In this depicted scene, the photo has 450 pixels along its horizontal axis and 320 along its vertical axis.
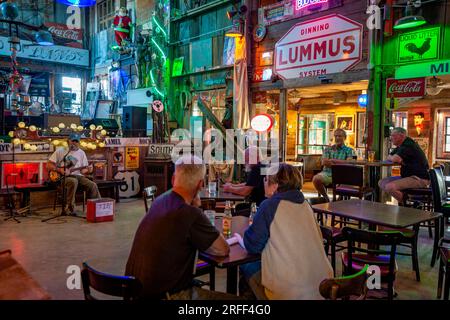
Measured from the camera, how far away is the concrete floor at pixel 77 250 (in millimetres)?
3988

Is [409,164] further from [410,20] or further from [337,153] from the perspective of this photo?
[410,20]

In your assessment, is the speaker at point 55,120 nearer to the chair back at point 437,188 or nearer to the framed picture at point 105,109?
the framed picture at point 105,109

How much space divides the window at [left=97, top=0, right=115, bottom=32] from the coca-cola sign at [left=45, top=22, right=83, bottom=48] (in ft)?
3.30

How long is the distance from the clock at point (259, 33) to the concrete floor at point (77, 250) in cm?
513

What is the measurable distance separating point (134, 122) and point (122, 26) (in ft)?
18.5

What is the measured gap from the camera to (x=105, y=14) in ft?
57.8

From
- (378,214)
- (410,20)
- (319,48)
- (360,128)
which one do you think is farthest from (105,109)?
(378,214)

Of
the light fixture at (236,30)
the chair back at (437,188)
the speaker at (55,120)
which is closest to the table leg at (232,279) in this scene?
the chair back at (437,188)

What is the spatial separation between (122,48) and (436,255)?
510 inches

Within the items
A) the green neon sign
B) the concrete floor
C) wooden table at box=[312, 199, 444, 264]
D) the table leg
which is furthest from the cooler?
the green neon sign

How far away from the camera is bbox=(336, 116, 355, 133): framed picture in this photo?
39.4ft
